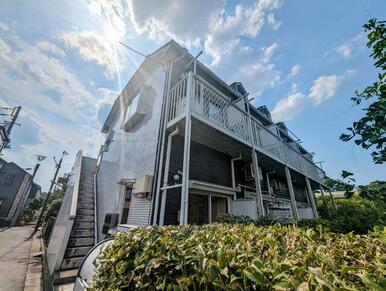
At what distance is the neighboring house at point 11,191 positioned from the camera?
23.1 metres

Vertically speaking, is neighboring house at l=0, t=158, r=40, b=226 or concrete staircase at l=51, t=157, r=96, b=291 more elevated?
neighboring house at l=0, t=158, r=40, b=226

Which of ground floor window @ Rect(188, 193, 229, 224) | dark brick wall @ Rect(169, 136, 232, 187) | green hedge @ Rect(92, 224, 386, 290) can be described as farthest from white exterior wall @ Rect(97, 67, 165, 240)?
green hedge @ Rect(92, 224, 386, 290)

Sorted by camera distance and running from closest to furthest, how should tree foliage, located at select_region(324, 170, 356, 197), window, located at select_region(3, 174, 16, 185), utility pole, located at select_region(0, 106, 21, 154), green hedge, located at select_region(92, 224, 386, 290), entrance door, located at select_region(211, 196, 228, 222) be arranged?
green hedge, located at select_region(92, 224, 386, 290) → tree foliage, located at select_region(324, 170, 356, 197) → entrance door, located at select_region(211, 196, 228, 222) → utility pole, located at select_region(0, 106, 21, 154) → window, located at select_region(3, 174, 16, 185)

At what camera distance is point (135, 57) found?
24.1 ft

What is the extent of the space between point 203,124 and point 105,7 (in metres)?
4.49

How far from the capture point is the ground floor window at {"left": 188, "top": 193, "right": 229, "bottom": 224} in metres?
5.41

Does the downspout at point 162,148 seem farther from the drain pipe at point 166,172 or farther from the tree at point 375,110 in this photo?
the tree at point 375,110

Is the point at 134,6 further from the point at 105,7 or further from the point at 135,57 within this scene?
the point at 135,57

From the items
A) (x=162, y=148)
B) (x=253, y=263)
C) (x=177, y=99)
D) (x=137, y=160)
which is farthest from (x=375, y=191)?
(x=137, y=160)

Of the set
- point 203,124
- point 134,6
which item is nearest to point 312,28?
point 203,124

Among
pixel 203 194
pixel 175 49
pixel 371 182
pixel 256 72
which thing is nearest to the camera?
pixel 371 182

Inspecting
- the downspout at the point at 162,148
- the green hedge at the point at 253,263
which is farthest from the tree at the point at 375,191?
the downspout at the point at 162,148

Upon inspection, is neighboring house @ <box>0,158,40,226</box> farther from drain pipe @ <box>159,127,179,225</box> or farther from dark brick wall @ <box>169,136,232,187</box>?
dark brick wall @ <box>169,136,232,187</box>

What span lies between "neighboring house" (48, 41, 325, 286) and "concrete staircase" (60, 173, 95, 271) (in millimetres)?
36
